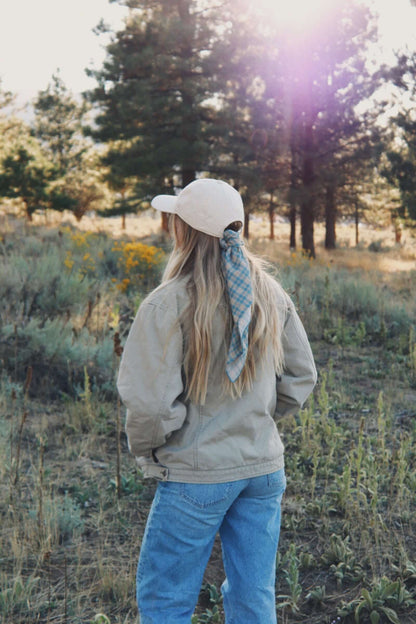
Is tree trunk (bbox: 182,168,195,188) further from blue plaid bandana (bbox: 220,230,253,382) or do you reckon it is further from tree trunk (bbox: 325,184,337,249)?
blue plaid bandana (bbox: 220,230,253,382)

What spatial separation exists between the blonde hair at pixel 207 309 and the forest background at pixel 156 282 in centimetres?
126

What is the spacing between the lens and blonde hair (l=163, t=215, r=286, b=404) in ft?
5.85

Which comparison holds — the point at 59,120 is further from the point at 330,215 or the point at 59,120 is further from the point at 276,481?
the point at 276,481

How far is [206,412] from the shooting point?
6.03 feet

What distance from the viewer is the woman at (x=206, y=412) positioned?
70.1 inches

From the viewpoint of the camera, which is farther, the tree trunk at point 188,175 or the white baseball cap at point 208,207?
the tree trunk at point 188,175

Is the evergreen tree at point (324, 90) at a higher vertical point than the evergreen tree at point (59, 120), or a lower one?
lower

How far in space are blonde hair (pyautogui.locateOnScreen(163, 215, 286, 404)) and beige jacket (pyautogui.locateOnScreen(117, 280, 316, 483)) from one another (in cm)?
3

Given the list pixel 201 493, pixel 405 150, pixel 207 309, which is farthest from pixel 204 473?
pixel 405 150

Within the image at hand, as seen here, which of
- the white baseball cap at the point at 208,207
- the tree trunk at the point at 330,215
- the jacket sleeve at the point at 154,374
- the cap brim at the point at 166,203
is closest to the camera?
the jacket sleeve at the point at 154,374

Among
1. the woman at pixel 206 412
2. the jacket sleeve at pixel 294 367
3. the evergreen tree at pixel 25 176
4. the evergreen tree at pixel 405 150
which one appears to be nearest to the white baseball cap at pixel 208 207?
the woman at pixel 206 412

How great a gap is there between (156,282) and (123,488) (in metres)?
5.78

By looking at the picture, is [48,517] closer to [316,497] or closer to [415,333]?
[316,497]

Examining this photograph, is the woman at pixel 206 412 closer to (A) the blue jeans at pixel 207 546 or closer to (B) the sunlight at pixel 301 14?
(A) the blue jeans at pixel 207 546
